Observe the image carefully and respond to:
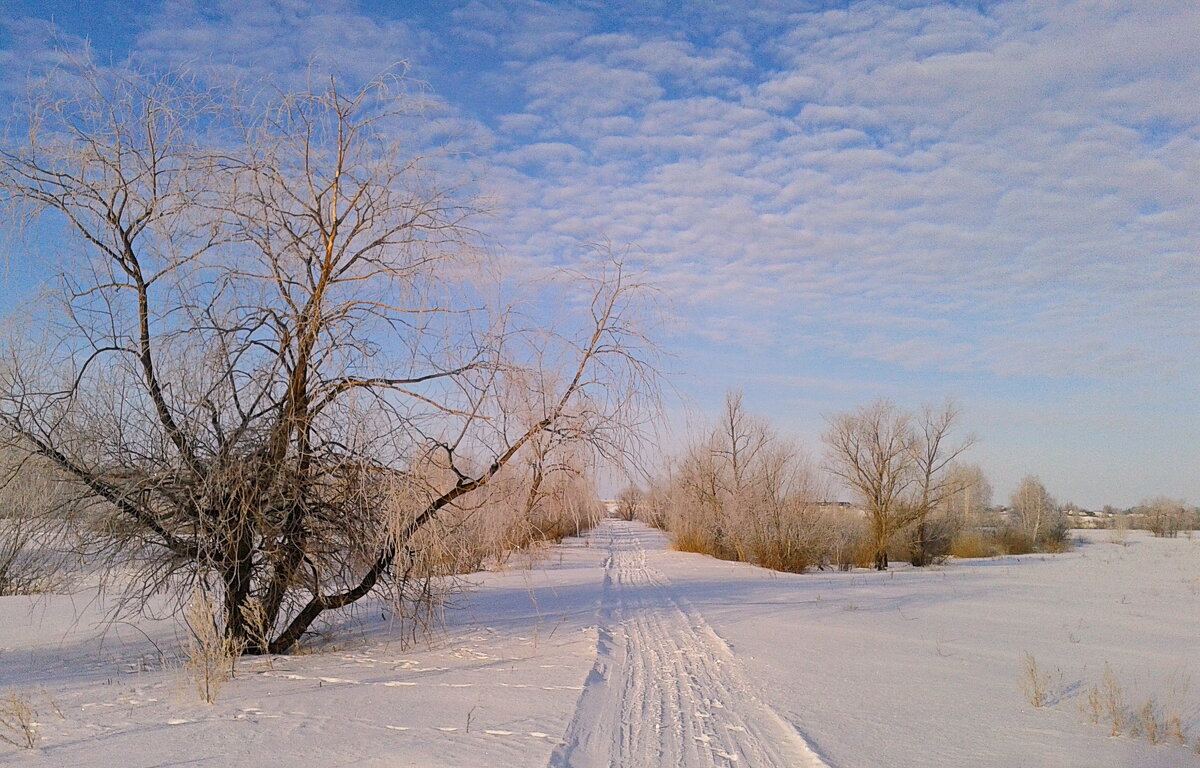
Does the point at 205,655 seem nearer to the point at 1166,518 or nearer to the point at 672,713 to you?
the point at 672,713

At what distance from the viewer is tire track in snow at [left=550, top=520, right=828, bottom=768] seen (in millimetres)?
5492

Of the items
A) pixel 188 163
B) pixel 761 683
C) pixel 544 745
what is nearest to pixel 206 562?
pixel 188 163

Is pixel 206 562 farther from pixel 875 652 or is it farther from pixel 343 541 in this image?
pixel 875 652

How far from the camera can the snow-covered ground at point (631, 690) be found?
5.57m

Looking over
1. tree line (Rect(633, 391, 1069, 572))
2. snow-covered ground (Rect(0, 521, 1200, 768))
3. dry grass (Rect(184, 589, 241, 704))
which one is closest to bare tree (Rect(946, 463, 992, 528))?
tree line (Rect(633, 391, 1069, 572))

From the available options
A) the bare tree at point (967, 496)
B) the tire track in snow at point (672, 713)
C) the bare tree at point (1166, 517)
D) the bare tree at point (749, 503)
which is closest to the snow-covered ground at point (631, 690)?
the tire track in snow at point (672, 713)

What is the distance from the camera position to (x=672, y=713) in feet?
22.3

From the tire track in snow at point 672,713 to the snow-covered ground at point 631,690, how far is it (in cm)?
3

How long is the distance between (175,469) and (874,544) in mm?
39962

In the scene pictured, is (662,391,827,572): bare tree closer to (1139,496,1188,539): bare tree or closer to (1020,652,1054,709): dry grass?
(1020,652,1054,709): dry grass

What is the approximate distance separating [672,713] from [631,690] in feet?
3.18

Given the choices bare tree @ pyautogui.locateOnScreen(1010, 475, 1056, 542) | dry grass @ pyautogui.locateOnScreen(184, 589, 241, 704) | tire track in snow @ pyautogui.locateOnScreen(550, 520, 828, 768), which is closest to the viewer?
tire track in snow @ pyautogui.locateOnScreen(550, 520, 828, 768)

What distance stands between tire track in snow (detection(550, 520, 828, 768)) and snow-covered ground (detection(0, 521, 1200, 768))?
30 mm

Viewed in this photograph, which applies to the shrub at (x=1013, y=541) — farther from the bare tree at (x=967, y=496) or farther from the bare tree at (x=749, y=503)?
the bare tree at (x=749, y=503)
